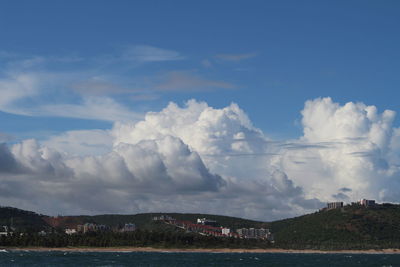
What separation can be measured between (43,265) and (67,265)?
22.8 ft

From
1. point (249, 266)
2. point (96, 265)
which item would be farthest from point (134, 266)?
point (249, 266)

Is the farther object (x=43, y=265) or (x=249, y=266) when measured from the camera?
(x=249, y=266)

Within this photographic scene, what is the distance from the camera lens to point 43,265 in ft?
584

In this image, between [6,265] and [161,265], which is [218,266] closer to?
[161,265]

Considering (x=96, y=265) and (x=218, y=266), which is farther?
(x=218, y=266)

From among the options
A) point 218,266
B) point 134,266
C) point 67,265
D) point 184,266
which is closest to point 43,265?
point 67,265

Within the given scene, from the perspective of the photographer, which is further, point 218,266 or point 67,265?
point 218,266

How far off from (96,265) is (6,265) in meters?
24.9

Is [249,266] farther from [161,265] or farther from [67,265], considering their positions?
[67,265]

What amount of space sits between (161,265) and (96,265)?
2021cm

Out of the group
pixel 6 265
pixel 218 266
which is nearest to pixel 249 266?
pixel 218 266

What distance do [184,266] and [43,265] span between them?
4071 centimetres

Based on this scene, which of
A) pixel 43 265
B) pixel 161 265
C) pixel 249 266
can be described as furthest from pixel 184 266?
pixel 43 265

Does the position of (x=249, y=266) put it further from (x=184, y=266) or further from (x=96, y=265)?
(x=96, y=265)
